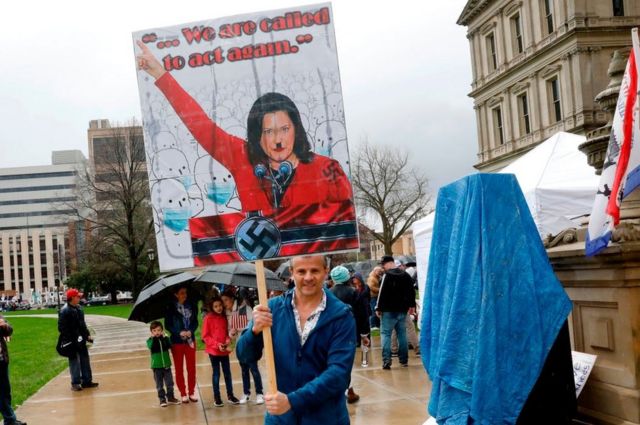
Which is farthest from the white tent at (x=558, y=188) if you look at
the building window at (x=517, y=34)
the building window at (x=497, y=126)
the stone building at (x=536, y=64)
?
the building window at (x=497, y=126)

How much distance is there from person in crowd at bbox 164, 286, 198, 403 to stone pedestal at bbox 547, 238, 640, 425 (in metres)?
7.32

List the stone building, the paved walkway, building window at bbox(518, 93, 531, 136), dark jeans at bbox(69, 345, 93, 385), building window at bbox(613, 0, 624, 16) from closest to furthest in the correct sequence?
the paved walkway
dark jeans at bbox(69, 345, 93, 385)
the stone building
building window at bbox(613, 0, 624, 16)
building window at bbox(518, 93, 531, 136)

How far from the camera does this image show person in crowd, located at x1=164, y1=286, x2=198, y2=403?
1048 cm

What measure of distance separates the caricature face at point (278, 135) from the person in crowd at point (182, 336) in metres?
6.97

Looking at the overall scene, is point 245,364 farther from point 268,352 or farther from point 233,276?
point 268,352

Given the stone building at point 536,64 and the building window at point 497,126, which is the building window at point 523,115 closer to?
the stone building at point 536,64

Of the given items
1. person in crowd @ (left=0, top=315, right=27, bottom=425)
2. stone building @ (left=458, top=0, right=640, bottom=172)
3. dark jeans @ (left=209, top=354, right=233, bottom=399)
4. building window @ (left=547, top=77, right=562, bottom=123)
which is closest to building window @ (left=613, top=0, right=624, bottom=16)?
stone building @ (left=458, top=0, right=640, bottom=172)

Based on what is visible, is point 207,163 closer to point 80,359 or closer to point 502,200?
point 502,200

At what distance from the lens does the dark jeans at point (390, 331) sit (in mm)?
12094

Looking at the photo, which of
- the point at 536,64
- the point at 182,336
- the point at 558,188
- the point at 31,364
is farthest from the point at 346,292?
the point at 536,64

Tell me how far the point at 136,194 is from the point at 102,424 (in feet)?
154

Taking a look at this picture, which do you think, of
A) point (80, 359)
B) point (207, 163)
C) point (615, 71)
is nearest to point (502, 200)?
point (615, 71)

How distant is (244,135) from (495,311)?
1762 mm

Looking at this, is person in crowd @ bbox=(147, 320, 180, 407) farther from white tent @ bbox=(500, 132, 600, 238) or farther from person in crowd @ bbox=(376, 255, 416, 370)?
white tent @ bbox=(500, 132, 600, 238)
